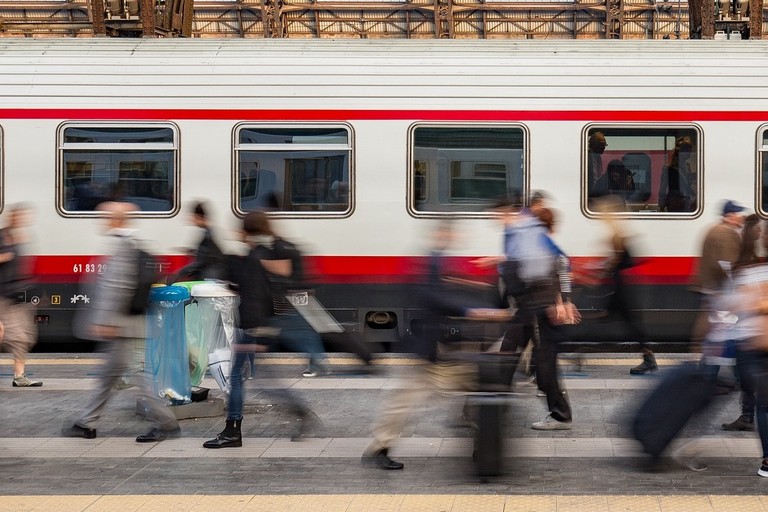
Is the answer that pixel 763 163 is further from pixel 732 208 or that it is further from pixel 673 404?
pixel 673 404

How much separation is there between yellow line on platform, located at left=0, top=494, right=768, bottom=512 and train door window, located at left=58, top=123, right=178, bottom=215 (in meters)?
6.28

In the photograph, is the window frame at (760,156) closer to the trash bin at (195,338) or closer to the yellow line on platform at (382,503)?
the trash bin at (195,338)

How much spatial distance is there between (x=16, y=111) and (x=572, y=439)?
24.7 ft

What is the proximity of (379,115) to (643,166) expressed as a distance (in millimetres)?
2897

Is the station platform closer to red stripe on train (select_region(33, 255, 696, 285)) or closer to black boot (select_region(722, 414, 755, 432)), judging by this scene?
black boot (select_region(722, 414, 755, 432))

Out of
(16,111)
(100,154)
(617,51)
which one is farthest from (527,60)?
(16,111)

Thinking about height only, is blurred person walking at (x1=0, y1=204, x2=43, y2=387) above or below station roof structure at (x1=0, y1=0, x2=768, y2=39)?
below

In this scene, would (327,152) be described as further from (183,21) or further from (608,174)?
(183,21)

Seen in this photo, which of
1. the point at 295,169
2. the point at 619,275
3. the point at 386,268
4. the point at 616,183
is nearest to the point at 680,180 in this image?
the point at 616,183

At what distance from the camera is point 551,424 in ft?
28.7

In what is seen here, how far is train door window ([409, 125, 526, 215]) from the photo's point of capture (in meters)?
12.6

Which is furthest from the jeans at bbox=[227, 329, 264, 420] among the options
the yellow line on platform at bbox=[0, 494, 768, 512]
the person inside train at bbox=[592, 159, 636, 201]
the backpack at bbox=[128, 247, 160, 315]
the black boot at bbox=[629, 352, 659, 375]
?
the person inside train at bbox=[592, 159, 636, 201]

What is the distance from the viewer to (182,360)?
30.0 feet

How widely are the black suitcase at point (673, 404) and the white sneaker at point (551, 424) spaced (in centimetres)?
165
